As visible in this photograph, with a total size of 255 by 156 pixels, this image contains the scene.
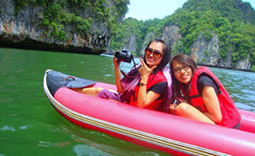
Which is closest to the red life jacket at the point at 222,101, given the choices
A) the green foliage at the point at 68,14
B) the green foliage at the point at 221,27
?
the green foliage at the point at 68,14

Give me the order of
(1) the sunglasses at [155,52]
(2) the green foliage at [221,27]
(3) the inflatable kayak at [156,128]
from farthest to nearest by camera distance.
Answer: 1. (2) the green foliage at [221,27]
2. (1) the sunglasses at [155,52]
3. (3) the inflatable kayak at [156,128]

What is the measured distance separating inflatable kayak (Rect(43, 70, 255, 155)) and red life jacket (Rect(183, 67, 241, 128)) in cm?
19

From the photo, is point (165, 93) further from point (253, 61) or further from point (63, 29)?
point (253, 61)

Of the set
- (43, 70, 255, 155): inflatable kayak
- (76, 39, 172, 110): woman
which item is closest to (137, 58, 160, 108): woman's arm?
Result: (76, 39, 172, 110): woman

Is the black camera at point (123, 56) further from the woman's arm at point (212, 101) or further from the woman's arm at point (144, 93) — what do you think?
the woman's arm at point (212, 101)

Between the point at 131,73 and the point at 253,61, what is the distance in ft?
210

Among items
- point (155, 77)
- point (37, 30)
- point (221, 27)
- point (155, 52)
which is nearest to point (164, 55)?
point (155, 52)

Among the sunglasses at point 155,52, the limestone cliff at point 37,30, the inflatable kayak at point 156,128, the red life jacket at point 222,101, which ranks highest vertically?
the limestone cliff at point 37,30

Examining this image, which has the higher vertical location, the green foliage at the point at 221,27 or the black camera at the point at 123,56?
the green foliage at the point at 221,27

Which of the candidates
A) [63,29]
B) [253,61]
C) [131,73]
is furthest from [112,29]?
[253,61]

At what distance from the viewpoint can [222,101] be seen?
202 centimetres

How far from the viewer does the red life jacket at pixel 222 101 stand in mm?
1984

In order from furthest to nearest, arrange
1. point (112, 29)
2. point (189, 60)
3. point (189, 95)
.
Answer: point (112, 29), point (189, 95), point (189, 60)

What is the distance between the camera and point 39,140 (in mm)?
2057
